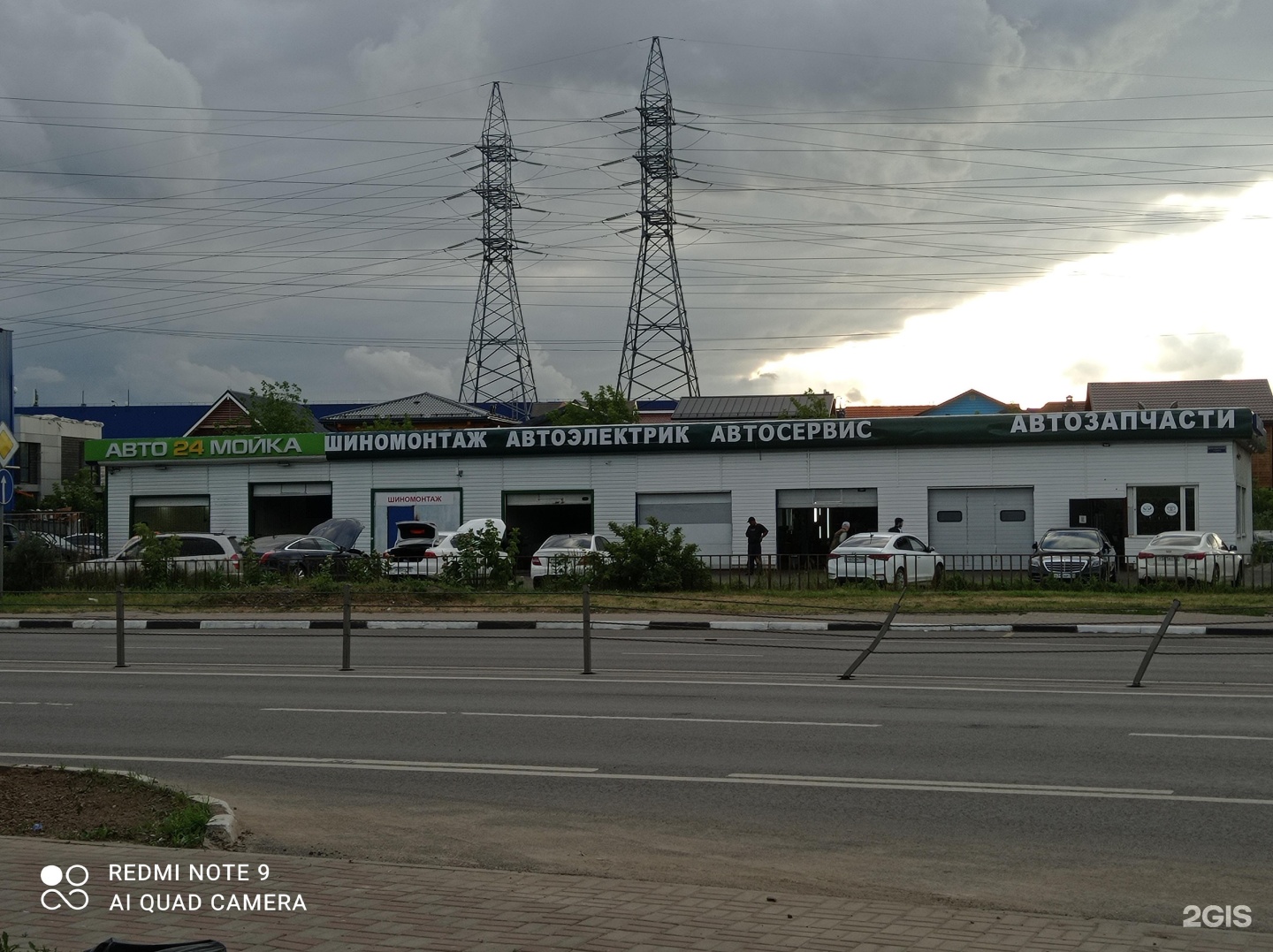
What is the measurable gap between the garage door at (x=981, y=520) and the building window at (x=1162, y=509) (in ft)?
10.1

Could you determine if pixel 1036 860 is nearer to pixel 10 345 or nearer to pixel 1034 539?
pixel 1034 539

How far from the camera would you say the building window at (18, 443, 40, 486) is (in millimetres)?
82062

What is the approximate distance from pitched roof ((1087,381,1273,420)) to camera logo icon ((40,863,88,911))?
97526mm

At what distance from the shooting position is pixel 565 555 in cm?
3042

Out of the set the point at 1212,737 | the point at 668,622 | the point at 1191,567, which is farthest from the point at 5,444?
the point at 1191,567

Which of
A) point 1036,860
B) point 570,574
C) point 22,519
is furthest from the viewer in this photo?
point 22,519

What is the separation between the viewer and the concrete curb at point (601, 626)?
71.6ft

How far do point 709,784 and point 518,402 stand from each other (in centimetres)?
7768

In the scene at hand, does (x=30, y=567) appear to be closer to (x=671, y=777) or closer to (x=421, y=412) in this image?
(x=671, y=777)

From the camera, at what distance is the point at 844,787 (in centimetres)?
881

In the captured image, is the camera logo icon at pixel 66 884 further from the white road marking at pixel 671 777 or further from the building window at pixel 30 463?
the building window at pixel 30 463

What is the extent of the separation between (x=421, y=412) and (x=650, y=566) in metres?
50.0

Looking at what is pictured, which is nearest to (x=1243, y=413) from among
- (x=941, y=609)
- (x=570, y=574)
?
(x=941, y=609)

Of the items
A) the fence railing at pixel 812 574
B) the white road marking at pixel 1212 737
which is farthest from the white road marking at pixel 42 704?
the fence railing at pixel 812 574
